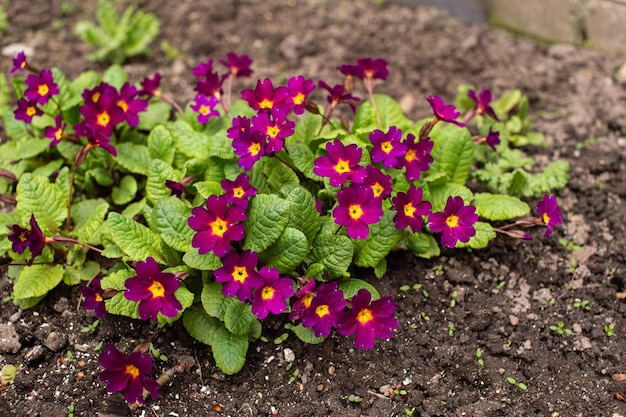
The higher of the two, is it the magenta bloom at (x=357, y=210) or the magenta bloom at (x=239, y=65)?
the magenta bloom at (x=239, y=65)

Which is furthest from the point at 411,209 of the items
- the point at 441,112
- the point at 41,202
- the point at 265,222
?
the point at 41,202

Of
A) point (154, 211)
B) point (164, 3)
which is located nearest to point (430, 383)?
point (154, 211)

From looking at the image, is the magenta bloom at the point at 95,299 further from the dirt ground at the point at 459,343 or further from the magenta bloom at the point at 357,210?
the magenta bloom at the point at 357,210

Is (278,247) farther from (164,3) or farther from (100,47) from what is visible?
(164,3)

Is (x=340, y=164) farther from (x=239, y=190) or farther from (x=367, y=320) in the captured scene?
(x=367, y=320)

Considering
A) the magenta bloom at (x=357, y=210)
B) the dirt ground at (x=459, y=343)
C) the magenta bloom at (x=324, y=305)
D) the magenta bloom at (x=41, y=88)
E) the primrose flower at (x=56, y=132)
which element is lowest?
the dirt ground at (x=459, y=343)

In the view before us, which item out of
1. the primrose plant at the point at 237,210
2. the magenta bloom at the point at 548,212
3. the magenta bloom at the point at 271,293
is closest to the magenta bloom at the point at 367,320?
the primrose plant at the point at 237,210
